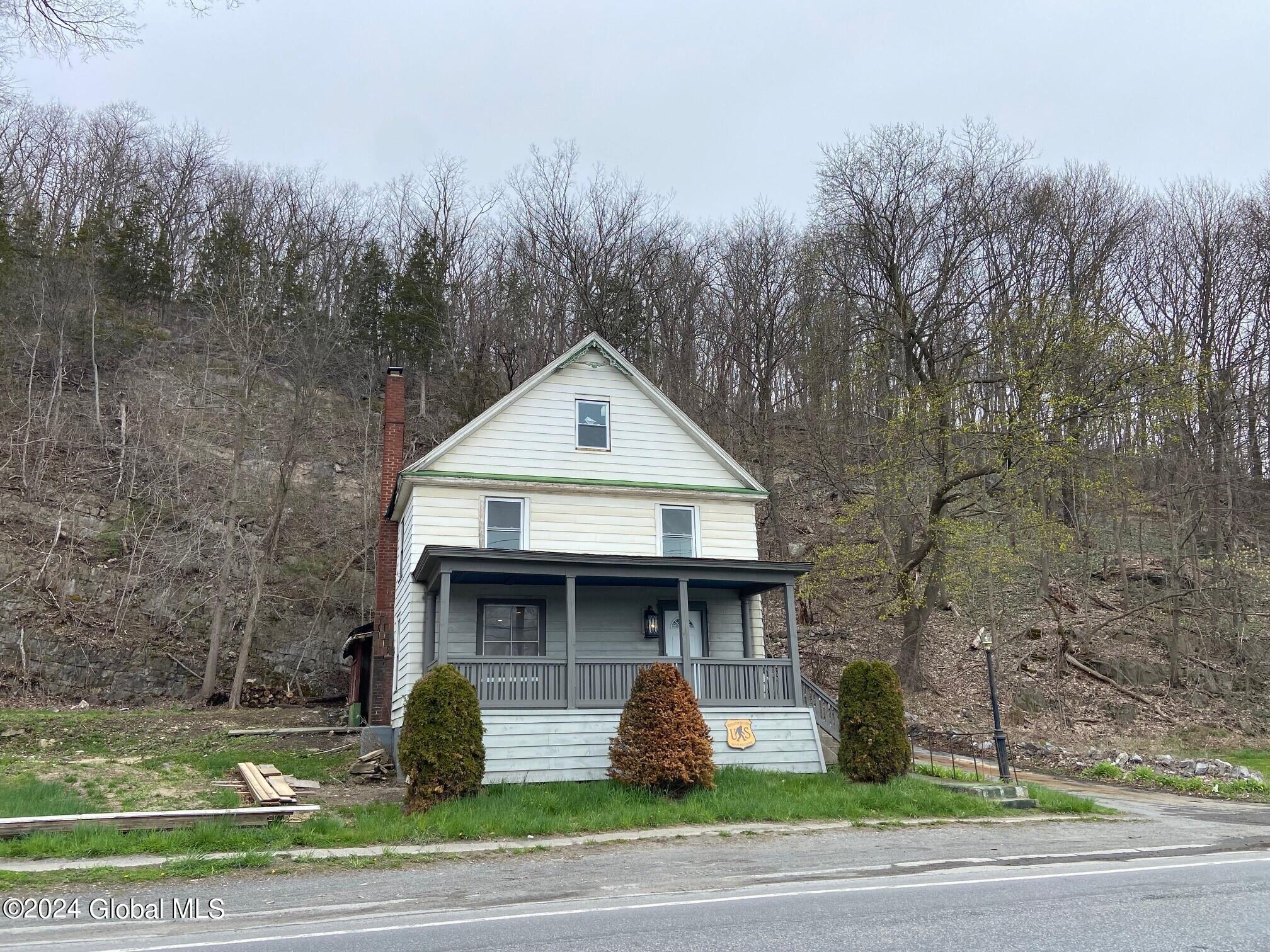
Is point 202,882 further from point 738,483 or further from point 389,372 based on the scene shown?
point 389,372

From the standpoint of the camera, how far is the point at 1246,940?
19.2 ft

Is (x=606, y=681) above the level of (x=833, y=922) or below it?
above

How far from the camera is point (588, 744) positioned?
15.2m

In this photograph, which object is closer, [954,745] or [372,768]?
[372,768]

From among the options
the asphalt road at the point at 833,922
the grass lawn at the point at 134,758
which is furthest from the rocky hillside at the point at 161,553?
the asphalt road at the point at 833,922

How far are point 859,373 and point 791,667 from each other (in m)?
12.3

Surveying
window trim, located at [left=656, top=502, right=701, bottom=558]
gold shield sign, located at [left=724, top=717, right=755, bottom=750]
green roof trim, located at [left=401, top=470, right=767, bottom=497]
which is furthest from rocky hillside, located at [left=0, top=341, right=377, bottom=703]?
gold shield sign, located at [left=724, top=717, right=755, bottom=750]

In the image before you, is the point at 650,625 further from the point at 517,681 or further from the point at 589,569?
the point at 517,681

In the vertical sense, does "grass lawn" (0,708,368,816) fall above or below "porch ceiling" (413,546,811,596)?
below

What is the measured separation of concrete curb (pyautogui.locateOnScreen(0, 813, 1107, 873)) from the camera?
8891 millimetres

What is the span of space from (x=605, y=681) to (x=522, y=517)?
167 inches

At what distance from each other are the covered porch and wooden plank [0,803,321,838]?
13.1 feet

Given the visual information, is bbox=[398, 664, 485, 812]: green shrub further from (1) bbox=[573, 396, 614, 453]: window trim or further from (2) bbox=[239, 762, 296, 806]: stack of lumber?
(1) bbox=[573, 396, 614, 453]: window trim

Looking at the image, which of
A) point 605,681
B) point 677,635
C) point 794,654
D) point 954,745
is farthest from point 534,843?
point 954,745
